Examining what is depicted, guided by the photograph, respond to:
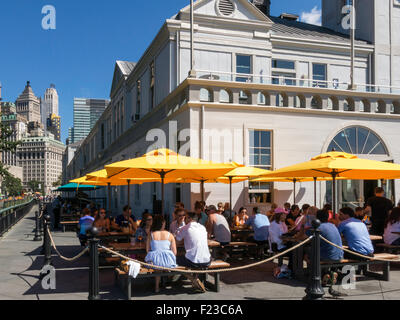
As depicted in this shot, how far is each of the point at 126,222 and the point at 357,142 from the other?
11.8 metres

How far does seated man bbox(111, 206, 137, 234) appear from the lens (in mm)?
11898

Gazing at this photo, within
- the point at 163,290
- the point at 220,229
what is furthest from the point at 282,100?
the point at 163,290

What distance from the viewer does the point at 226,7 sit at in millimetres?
22875

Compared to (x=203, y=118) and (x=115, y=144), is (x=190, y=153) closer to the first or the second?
(x=203, y=118)

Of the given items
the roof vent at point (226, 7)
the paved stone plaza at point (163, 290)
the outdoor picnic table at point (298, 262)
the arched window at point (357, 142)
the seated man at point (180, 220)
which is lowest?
the paved stone plaza at point (163, 290)

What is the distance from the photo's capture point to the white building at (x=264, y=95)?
1716 cm

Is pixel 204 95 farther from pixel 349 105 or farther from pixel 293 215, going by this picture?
pixel 293 215

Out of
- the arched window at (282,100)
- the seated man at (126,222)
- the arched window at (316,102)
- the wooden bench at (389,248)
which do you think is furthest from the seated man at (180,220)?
the arched window at (316,102)

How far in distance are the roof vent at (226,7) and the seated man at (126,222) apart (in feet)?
47.4

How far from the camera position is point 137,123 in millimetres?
27766

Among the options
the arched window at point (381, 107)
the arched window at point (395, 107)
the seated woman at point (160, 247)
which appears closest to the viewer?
the seated woman at point (160, 247)

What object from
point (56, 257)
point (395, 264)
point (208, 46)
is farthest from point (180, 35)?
point (395, 264)

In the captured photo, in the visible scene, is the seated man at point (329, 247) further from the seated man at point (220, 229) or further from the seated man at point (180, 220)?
the seated man at point (180, 220)
